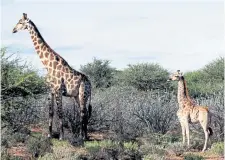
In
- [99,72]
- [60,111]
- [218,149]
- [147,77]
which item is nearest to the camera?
[218,149]

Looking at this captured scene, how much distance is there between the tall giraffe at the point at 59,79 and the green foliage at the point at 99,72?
1216 cm

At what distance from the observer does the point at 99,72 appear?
25891 mm

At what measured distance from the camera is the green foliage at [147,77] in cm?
2416

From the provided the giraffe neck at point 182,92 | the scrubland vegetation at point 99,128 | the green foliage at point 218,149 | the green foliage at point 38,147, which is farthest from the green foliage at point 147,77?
the green foliage at point 38,147

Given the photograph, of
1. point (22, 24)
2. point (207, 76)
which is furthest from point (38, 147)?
point (207, 76)

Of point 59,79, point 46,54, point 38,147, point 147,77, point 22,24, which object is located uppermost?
point 147,77

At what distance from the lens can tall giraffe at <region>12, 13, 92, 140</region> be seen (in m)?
12.6

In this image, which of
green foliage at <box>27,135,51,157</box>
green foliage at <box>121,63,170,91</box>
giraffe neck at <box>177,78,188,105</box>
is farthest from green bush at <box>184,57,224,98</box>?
green foliage at <box>27,135,51,157</box>

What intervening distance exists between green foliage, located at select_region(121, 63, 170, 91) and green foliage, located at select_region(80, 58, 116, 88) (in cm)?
111

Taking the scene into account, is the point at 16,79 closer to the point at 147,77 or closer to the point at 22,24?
the point at 22,24

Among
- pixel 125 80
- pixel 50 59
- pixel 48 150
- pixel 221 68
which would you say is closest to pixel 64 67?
pixel 50 59

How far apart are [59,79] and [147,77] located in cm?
1179

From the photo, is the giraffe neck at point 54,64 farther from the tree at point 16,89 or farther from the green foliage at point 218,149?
the green foliage at point 218,149

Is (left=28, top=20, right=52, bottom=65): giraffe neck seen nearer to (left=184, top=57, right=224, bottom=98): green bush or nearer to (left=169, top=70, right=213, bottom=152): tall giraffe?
(left=169, top=70, right=213, bottom=152): tall giraffe
